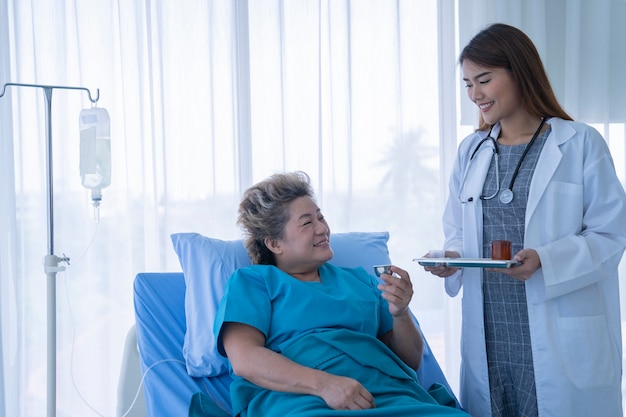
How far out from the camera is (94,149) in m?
2.00

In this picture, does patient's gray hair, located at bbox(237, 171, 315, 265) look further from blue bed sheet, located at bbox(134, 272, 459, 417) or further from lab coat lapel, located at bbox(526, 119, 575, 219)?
lab coat lapel, located at bbox(526, 119, 575, 219)

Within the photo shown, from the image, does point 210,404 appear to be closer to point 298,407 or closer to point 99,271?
point 298,407

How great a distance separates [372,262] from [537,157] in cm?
60

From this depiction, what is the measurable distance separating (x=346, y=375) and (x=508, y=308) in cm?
51

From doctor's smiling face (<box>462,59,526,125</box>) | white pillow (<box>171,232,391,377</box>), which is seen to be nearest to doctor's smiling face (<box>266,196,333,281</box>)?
white pillow (<box>171,232,391,377</box>)

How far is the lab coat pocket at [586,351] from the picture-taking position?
169 cm

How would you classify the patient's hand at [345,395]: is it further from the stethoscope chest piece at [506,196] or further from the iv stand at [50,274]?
the iv stand at [50,274]

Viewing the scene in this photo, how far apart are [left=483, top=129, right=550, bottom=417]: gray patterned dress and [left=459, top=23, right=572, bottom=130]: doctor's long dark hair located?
0.32ft

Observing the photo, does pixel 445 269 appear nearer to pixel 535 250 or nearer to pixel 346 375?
pixel 535 250

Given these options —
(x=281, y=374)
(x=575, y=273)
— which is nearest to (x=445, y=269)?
(x=575, y=273)

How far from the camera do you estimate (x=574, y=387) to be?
1.70 m

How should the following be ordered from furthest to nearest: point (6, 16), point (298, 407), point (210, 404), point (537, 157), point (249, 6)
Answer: point (249, 6), point (6, 16), point (537, 157), point (210, 404), point (298, 407)

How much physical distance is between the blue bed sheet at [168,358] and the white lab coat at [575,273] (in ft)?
1.01

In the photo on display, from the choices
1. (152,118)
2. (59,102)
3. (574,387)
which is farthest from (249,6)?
(574,387)
